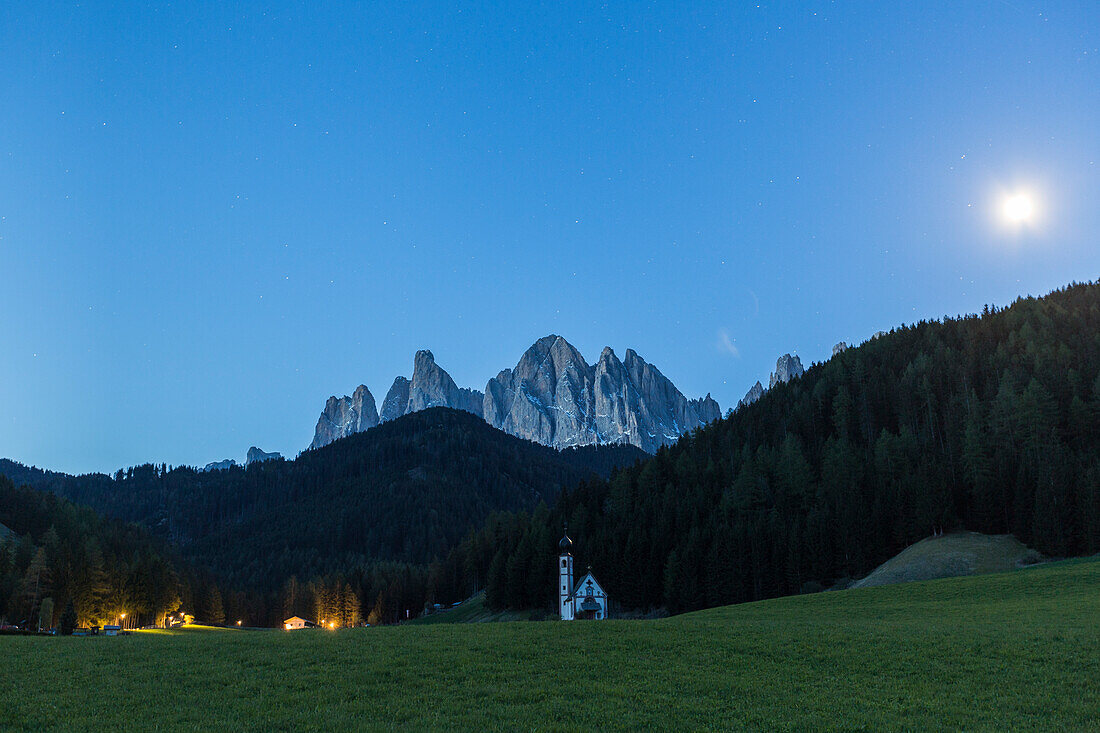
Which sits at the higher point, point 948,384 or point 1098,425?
point 948,384

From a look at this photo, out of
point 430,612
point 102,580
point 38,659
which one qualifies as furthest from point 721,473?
point 38,659

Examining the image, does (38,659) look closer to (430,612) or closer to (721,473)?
(721,473)

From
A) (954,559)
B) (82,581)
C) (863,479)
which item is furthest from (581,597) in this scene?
(82,581)

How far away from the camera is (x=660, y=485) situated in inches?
4747

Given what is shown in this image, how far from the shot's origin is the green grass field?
20156mm

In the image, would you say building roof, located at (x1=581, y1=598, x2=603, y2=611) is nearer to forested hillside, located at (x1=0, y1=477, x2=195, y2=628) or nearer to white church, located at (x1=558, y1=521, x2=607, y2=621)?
white church, located at (x1=558, y1=521, x2=607, y2=621)

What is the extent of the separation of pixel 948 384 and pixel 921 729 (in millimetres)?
108666

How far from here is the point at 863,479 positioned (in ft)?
312

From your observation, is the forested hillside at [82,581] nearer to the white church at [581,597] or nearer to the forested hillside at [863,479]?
the forested hillside at [863,479]

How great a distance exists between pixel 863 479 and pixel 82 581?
101 metres

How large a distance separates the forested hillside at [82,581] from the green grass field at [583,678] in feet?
227

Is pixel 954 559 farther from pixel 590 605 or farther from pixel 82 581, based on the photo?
pixel 82 581

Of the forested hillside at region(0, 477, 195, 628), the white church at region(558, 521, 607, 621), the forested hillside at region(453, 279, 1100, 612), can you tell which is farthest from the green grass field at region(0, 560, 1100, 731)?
the forested hillside at region(0, 477, 195, 628)

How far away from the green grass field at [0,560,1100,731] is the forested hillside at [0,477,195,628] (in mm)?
69249
